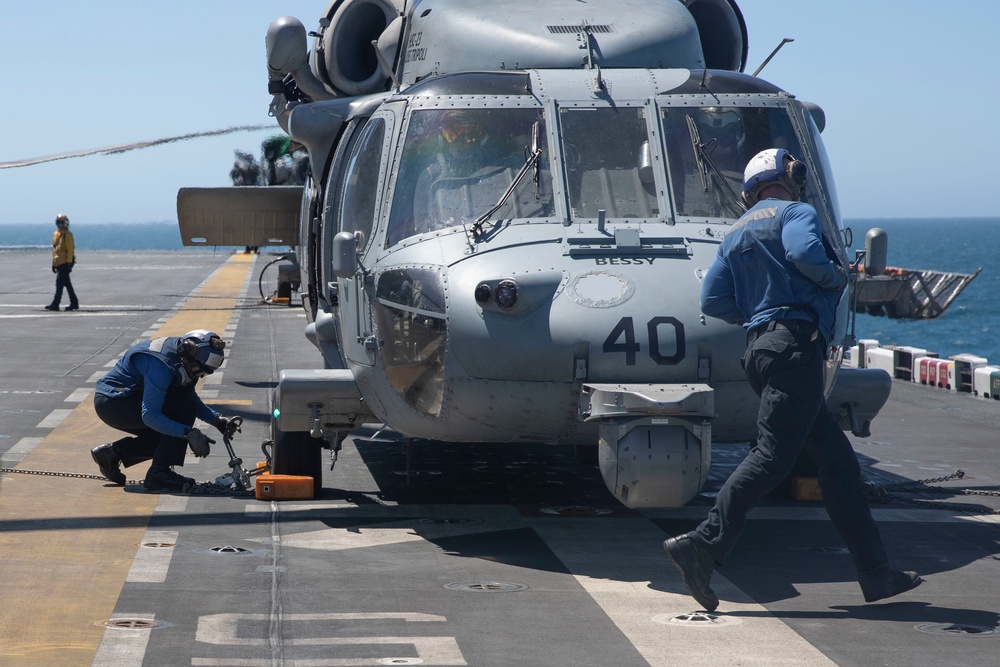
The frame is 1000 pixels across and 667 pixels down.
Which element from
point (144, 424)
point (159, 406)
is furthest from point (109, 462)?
point (159, 406)

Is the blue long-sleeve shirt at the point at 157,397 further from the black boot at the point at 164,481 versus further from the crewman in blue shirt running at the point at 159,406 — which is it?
the black boot at the point at 164,481

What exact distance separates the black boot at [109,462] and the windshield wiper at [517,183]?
354 centimetres

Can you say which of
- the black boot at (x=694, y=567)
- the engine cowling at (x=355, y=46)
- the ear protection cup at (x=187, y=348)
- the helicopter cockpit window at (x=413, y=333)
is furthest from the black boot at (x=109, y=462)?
the black boot at (x=694, y=567)

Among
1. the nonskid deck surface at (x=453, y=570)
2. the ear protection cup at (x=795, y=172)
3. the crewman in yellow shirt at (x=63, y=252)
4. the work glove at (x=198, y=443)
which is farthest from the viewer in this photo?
the crewman in yellow shirt at (x=63, y=252)

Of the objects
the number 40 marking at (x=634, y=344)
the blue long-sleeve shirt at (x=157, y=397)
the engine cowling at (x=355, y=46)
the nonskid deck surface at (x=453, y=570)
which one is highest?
the engine cowling at (x=355, y=46)

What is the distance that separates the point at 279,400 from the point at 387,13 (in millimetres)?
3288

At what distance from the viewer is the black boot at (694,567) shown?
6082mm

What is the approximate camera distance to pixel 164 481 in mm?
9203

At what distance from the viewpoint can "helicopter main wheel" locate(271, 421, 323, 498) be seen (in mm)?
8734

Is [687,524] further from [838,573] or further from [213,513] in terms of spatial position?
[213,513]

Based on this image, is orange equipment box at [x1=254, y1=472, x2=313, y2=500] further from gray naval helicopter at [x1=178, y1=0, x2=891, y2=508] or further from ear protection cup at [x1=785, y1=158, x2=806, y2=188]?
ear protection cup at [x1=785, y1=158, x2=806, y2=188]

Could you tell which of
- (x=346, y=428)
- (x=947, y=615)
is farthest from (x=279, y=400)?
(x=947, y=615)

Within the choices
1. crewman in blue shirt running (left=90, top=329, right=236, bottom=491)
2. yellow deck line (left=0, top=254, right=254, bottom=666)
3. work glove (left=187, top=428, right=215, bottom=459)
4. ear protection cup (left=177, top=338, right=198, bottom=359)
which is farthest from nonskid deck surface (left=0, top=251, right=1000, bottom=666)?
ear protection cup (left=177, top=338, right=198, bottom=359)

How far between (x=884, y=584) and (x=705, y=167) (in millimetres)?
2758
